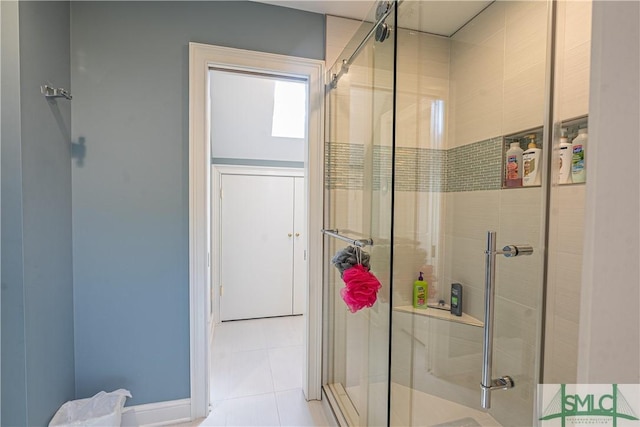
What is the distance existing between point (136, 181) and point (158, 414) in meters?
1.37

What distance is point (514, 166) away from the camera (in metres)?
1.30

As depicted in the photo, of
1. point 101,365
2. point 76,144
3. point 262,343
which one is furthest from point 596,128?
point 262,343

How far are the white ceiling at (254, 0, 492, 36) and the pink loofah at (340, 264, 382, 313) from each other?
124 cm

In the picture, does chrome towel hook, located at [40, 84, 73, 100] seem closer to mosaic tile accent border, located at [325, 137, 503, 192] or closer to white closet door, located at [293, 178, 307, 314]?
mosaic tile accent border, located at [325, 137, 503, 192]

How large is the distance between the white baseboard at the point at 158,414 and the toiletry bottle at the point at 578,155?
222 centimetres

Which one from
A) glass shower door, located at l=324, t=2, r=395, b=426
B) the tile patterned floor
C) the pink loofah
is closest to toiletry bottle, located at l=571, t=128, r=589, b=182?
glass shower door, located at l=324, t=2, r=395, b=426

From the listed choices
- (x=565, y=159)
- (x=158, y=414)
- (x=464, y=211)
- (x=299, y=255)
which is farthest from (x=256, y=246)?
(x=565, y=159)

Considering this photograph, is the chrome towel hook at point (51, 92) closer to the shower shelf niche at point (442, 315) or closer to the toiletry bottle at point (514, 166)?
the shower shelf niche at point (442, 315)

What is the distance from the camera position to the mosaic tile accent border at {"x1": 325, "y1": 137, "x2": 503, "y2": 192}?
4.76ft

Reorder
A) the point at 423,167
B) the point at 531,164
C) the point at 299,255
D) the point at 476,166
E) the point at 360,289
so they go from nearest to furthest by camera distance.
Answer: the point at 531,164, the point at 360,289, the point at 476,166, the point at 423,167, the point at 299,255

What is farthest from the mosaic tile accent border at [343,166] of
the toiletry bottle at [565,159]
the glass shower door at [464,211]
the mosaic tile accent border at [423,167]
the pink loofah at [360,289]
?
the toiletry bottle at [565,159]

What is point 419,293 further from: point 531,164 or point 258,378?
point 258,378

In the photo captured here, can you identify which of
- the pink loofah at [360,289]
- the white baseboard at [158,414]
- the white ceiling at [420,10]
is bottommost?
the white baseboard at [158,414]

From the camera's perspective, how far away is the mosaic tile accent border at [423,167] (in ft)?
4.76
